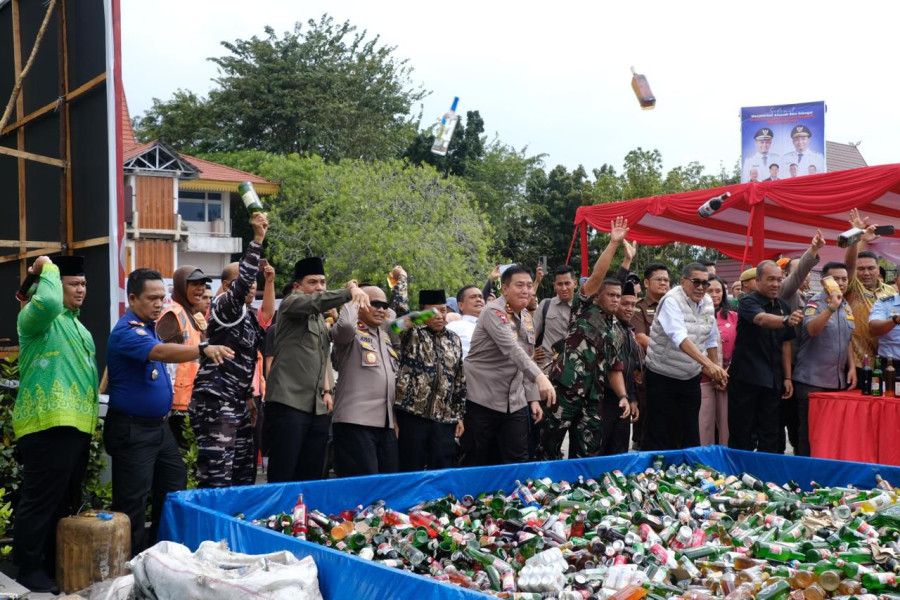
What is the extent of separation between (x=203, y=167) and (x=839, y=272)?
98.2 ft

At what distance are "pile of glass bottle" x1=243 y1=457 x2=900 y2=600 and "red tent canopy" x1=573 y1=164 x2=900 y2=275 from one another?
16.0 feet

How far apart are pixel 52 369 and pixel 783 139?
1726 cm

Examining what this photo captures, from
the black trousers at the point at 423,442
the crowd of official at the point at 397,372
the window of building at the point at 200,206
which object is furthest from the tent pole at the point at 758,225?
the window of building at the point at 200,206

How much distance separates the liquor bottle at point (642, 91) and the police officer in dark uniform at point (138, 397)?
536 cm

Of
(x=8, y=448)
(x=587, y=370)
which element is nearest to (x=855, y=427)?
(x=587, y=370)

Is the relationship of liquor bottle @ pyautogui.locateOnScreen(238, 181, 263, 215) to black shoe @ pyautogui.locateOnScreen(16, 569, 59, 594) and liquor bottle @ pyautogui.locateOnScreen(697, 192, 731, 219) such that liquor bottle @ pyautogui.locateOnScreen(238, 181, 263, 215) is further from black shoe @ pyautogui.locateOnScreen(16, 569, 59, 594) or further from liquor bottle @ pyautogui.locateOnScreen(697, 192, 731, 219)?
liquor bottle @ pyautogui.locateOnScreen(697, 192, 731, 219)

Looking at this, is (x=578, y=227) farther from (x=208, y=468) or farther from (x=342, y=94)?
(x=342, y=94)

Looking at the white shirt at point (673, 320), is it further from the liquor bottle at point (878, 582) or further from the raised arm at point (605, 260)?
the liquor bottle at point (878, 582)

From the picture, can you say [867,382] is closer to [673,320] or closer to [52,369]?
[673,320]

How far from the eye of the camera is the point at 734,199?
10125 mm

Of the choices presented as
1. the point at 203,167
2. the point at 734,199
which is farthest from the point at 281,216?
the point at 734,199

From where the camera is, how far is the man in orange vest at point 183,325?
5.66 metres

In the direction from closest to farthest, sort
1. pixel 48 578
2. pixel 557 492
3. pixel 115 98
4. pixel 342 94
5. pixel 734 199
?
pixel 48 578 → pixel 557 492 → pixel 115 98 → pixel 734 199 → pixel 342 94

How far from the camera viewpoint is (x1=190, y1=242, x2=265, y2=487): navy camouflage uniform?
5.05 metres
